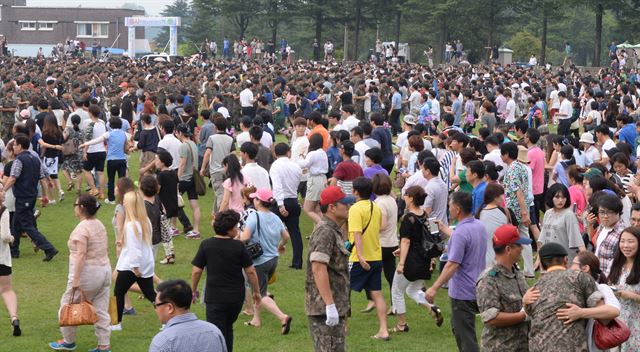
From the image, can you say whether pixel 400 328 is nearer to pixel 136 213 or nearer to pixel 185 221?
pixel 136 213

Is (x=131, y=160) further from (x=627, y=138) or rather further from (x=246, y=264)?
(x=246, y=264)

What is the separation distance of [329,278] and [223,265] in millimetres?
Result: 974

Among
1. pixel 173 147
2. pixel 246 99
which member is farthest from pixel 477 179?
pixel 246 99

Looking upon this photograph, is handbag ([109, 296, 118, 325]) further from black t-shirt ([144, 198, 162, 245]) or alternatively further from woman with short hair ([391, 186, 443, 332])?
woman with short hair ([391, 186, 443, 332])

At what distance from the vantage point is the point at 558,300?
22.4ft

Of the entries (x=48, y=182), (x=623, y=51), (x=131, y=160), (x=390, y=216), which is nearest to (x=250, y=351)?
(x=390, y=216)

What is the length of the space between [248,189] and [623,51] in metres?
44.3

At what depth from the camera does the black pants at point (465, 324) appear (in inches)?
334

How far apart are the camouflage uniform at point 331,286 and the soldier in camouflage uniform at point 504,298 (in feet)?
4.67

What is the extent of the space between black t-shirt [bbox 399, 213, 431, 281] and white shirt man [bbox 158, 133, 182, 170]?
5918 millimetres

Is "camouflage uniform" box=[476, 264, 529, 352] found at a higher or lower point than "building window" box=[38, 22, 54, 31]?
lower

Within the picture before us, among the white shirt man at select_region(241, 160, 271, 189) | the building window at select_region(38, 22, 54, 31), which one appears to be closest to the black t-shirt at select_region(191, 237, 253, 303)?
the white shirt man at select_region(241, 160, 271, 189)

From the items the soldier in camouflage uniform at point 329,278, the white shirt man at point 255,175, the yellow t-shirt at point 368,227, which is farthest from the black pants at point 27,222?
the soldier in camouflage uniform at point 329,278

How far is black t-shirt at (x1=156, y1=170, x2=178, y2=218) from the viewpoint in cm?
1421
